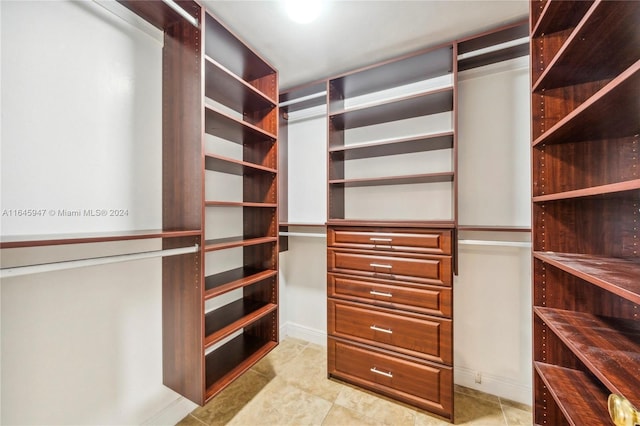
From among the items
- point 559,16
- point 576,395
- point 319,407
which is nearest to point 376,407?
point 319,407

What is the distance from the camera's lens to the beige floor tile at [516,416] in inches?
63.0

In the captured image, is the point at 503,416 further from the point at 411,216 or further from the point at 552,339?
Result: the point at 411,216

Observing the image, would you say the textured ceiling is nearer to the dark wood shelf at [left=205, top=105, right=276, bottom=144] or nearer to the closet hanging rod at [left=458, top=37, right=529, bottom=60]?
the closet hanging rod at [left=458, top=37, right=529, bottom=60]

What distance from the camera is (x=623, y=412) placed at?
63cm

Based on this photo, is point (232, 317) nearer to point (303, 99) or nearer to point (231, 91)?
point (231, 91)

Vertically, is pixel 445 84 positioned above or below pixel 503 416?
above

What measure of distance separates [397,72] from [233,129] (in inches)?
51.6

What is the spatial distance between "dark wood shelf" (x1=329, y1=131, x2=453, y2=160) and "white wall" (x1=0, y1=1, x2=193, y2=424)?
1346 millimetres

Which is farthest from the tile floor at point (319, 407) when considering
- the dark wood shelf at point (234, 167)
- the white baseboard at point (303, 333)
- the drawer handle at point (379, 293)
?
the dark wood shelf at point (234, 167)

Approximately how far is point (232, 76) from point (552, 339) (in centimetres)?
223

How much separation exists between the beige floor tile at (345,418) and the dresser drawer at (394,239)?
1.10 meters

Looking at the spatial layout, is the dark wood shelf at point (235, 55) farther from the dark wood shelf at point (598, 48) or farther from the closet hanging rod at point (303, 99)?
the dark wood shelf at point (598, 48)

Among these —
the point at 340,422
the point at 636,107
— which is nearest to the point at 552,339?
the point at 636,107

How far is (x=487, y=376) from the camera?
186 centimetres
